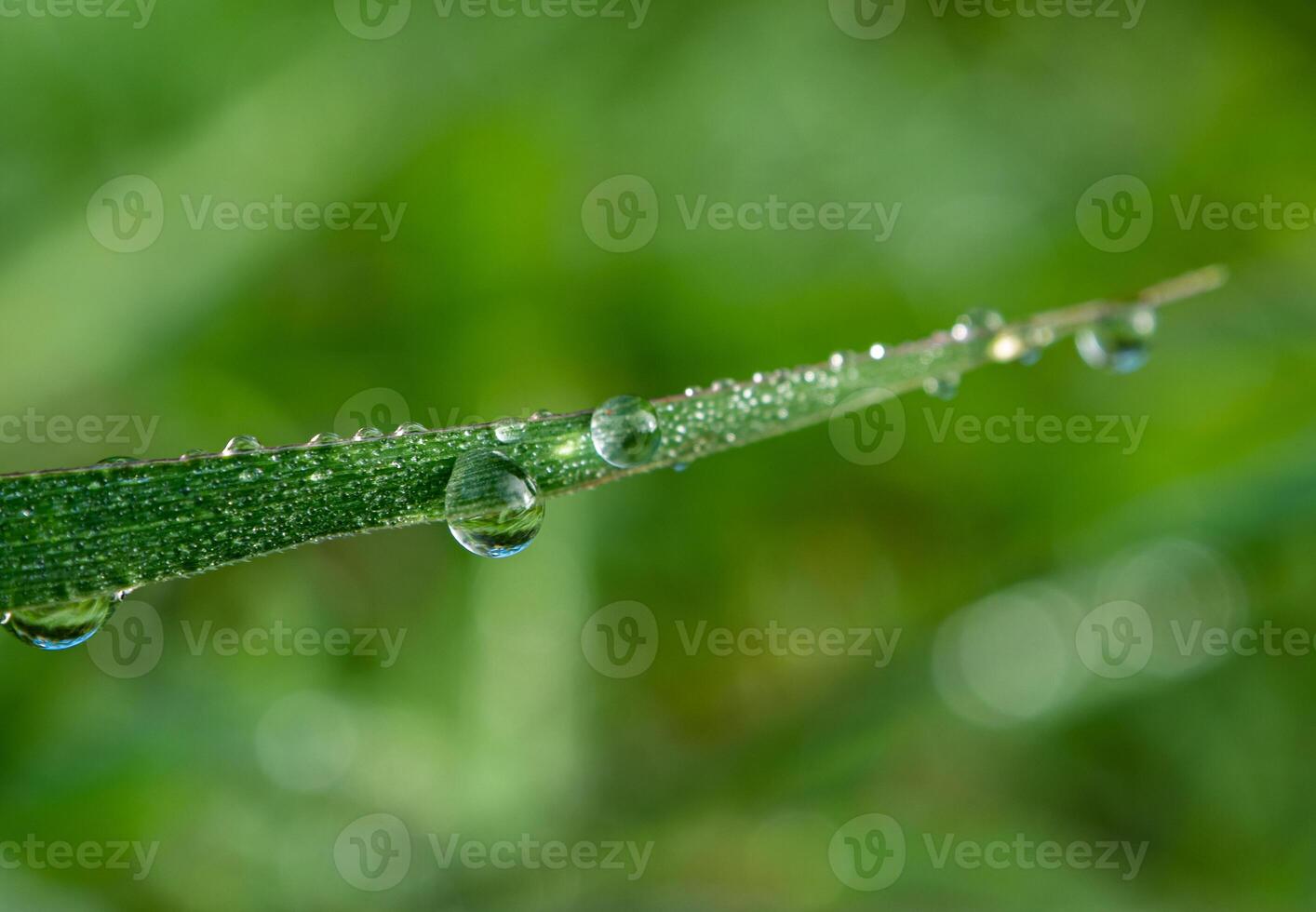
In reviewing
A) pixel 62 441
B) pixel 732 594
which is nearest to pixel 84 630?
pixel 732 594

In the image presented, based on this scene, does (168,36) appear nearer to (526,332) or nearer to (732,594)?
(526,332)

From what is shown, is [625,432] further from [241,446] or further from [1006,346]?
[1006,346]

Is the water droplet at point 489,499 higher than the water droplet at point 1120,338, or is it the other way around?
the water droplet at point 1120,338

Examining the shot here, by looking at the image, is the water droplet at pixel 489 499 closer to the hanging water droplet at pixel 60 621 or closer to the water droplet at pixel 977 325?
the hanging water droplet at pixel 60 621

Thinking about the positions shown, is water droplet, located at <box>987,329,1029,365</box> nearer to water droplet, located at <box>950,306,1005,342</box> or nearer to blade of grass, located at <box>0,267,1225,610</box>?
water droplet, located at <box>950,306,1005,342</box>

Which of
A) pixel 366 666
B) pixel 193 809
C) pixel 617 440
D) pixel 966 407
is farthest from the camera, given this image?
pixel 966 407

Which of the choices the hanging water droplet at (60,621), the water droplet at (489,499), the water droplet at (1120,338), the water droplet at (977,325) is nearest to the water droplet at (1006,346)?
the water droplet at (977,325)
